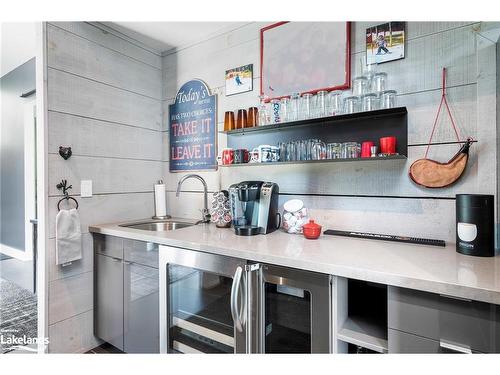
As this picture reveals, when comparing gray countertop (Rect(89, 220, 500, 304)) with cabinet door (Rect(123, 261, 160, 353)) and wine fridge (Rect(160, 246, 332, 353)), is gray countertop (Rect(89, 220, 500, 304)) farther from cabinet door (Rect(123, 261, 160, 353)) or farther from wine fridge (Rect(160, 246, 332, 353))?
cabinet door (Rect(123, 261, 160, 353))

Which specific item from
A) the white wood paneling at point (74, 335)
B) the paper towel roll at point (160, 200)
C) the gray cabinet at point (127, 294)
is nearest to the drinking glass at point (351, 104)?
the gray cabinet at point (127, 294)

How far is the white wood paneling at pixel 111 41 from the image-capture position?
1838 mm

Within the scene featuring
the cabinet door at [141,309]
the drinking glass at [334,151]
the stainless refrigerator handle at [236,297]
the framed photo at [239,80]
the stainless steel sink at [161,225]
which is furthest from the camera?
the stainless steel sink at [161,225]

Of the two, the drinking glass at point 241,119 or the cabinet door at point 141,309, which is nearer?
the cabinet door at point 141,309

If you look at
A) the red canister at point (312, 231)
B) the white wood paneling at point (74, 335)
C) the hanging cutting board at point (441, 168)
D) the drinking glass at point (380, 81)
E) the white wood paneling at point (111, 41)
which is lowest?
the white wood paneling at point (74, 335)

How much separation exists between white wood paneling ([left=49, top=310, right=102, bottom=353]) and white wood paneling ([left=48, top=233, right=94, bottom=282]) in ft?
0.98

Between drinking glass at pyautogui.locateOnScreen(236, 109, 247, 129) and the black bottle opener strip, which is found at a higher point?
drinking glass at pyautogui.locateOnScreen(236, 109, 247, 129)

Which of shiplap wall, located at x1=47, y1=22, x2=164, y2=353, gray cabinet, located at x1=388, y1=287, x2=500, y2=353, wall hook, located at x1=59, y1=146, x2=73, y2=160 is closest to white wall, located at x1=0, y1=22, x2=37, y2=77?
shiplap wall, located at x1=47, y1=22, x2=164, y2=353

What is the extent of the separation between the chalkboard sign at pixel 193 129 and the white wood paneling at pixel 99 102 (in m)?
0.21

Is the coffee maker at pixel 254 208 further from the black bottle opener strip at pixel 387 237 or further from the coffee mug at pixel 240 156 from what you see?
the black bottle opener strip at pixel 387 237

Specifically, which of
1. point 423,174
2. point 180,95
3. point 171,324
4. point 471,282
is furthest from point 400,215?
point 180,95

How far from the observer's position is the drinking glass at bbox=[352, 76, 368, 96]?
1.50 m

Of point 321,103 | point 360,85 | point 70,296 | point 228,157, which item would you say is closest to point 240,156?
point 228,157

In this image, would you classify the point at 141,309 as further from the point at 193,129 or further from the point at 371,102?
the point at 371,102
